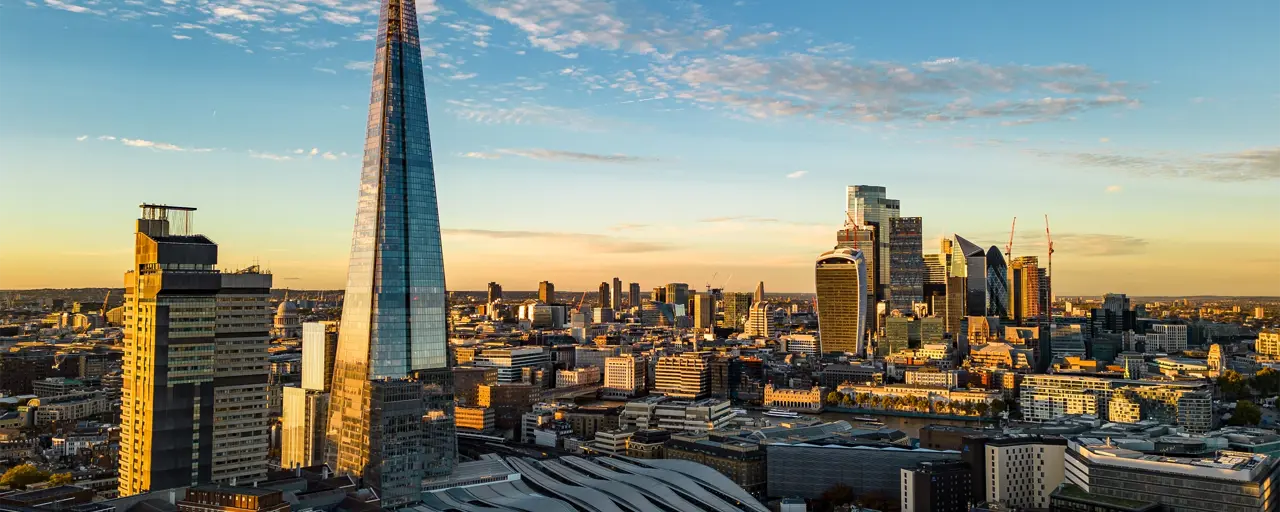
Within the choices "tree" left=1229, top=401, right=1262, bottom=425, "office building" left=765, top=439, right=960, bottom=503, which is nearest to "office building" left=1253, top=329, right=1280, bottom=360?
"tree" left=1229, top=401, right=1262, bottom=425

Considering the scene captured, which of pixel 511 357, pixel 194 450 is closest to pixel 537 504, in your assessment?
pixel 194 450

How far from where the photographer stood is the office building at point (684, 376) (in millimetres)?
118125

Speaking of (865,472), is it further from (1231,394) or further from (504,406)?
(1231,394)

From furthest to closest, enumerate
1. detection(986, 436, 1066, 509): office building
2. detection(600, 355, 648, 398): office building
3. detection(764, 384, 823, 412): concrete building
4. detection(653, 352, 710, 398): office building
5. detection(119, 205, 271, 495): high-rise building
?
1. detection(600, 355, 648, 398): office building
2. detection(653, 352, 710, 398): office building
3. detection(764, 384, 823, 412): concrete building
4. detection(986, 436, 1066, 509): office building
5. detection(119, 205, 271, 495): high-rise building

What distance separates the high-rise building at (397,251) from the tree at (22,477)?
15.7 m

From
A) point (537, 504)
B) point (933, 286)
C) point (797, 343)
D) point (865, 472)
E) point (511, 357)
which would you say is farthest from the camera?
point (933, 286)

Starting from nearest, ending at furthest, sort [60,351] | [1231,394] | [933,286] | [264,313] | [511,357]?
[264,313] → [1231,394] → [60,351] → [511,357] → [933,286]

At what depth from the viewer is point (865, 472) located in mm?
58375

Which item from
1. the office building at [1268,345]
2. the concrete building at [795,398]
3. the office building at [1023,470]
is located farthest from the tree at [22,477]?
the office building at [1268,345]

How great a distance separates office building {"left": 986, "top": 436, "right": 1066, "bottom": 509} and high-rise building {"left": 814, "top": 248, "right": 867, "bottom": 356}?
311 ft

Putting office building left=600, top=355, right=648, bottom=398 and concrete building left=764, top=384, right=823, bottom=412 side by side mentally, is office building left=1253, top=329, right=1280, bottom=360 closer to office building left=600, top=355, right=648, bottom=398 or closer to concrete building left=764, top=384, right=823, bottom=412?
concrete building left=764, top=384, right=823, bottom=412

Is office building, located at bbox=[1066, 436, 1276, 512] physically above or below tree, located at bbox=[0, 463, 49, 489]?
above

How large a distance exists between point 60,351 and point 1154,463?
111 metres

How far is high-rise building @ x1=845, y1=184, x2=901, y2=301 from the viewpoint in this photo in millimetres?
180250
